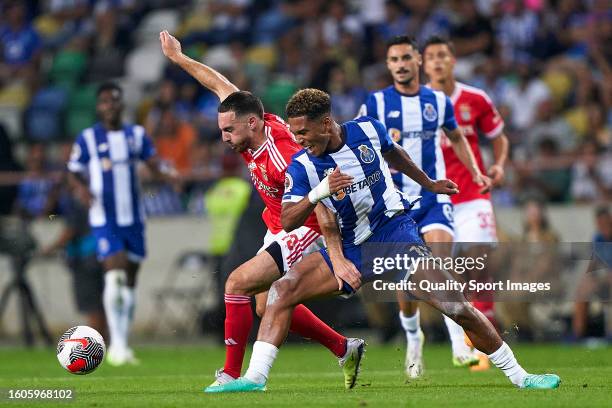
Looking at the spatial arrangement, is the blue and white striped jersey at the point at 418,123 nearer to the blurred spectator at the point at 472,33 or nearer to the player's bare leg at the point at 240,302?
the player's bare leg at the point at 240,302

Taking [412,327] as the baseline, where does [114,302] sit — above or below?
below

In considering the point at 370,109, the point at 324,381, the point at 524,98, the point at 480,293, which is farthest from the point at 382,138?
the point at 524,98

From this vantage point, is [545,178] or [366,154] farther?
[545,178]

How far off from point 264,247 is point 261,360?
102 centimetres

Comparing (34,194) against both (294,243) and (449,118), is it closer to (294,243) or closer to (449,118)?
(449,118)

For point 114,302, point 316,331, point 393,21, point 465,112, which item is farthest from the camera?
point 393,21

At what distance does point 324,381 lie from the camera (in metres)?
10.6

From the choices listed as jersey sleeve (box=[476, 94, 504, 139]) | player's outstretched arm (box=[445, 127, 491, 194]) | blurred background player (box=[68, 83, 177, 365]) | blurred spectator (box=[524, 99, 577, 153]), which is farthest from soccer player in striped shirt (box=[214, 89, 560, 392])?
blurred spectator (box=[524, 99, 577, 153])

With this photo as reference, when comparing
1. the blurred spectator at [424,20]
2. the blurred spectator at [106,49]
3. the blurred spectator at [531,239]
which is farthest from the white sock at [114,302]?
the blurred spectator at [106,49]

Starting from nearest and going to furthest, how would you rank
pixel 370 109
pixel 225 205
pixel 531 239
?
pixel 370 109 < pixel 531 239 < pixel 225 205

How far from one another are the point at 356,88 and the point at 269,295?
450 inches

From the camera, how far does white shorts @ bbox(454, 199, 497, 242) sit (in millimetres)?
11766

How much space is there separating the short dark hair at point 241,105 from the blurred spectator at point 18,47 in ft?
48.4

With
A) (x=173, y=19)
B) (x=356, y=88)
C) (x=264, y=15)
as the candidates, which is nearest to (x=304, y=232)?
(x=356, y=88)
